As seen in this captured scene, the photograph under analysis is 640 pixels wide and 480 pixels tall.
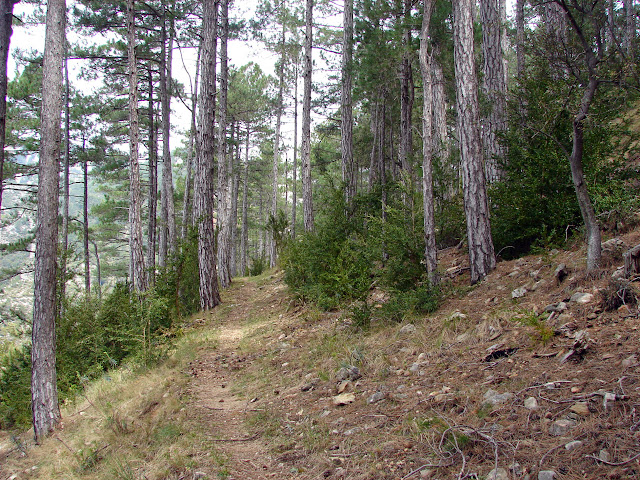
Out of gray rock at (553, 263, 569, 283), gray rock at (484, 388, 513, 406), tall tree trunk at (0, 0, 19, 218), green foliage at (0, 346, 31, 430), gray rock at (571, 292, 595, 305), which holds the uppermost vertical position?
tall tree trunk at (0, 0, 19, 218)

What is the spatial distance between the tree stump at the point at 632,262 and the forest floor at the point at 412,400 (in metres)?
0.24

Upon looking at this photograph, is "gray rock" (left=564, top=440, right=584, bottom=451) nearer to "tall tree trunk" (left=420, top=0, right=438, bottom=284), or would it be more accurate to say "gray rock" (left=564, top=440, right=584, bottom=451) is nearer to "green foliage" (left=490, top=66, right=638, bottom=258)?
"tall tree trunk" (left=420, top=0, right=438, bottom=284)

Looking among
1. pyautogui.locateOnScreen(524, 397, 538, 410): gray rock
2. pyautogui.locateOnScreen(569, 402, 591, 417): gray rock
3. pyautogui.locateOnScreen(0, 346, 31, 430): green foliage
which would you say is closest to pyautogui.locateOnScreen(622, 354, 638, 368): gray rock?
pyautogui.locateOnScreen(569, 402, 591, 417): gray rock

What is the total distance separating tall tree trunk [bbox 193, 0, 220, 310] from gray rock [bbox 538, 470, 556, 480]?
9.91 meters

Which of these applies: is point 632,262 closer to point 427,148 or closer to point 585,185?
point 585,185

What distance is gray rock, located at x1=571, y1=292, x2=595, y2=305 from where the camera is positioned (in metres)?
4.03

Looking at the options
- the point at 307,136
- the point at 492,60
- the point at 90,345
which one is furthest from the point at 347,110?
the point at 90,345

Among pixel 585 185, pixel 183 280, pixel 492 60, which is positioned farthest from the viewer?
pixel 183 280

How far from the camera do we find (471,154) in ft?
22.2

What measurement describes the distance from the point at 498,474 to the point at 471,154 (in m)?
5.34

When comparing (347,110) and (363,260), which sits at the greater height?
(347,110)

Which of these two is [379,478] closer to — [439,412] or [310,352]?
[439,412]

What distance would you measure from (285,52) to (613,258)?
70.3 ft

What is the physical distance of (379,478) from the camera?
2.69 metres
